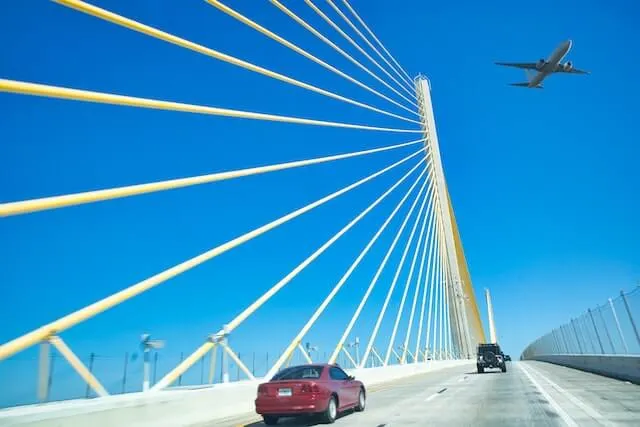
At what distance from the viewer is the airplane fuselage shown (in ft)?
96.3

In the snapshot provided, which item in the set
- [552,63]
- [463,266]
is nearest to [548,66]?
[552,63]

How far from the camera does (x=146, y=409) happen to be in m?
8.75

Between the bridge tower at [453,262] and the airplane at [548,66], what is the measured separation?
1419 cm

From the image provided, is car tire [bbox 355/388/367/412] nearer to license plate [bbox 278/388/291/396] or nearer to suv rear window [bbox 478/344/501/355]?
license plate [bbox 278/388/291/396]

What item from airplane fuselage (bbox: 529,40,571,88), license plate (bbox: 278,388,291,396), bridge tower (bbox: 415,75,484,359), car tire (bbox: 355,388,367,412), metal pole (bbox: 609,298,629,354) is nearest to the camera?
license plate (bbox: 278,388,291,396)

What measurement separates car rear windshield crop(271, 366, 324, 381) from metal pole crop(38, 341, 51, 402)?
172 inches

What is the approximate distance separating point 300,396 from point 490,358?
25533 mm

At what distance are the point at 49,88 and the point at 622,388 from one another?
16.0 metres

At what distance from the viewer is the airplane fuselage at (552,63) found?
29.3 m

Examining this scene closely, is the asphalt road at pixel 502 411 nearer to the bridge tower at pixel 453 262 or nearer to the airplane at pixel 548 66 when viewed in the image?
the airplane at pixel 548 66

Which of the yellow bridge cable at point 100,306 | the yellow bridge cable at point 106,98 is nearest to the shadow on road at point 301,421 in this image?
the yellow bridge cable at point 100,306

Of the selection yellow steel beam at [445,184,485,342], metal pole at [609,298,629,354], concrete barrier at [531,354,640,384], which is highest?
yellow steel beam at [445,184,485,342]

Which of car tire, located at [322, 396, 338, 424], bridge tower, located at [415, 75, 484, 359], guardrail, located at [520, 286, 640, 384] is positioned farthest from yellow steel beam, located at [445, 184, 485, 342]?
car tire, located at [322, 396, 338, 424]

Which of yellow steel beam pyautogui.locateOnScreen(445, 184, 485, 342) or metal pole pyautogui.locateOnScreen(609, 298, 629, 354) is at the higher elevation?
yellow steel beam pyautogui.locateOnScreen(445, 184, 485, 342)
